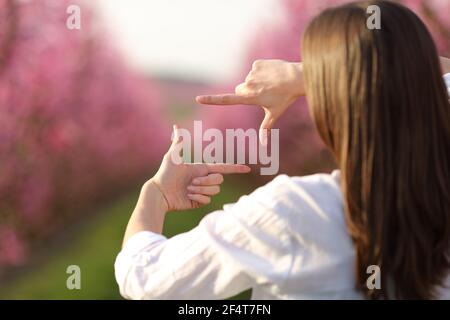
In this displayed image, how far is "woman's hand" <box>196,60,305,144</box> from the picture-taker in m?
0.94

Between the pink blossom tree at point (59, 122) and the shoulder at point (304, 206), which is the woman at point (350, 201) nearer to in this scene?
the shoulder at point (304, 206)

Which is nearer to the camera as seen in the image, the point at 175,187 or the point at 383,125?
the point at 383,125

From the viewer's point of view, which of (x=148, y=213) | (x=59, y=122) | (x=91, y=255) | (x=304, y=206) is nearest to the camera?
(x=304, y=206)

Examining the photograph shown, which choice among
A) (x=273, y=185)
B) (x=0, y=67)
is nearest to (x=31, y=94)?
(x=0, y=67)

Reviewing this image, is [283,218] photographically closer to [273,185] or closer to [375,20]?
[273,185]

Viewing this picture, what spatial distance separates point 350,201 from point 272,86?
275 millimetres

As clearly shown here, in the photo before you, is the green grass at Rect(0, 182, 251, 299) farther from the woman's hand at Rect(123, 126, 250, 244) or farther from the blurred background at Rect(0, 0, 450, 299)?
the woman's hand at Rect(123, 126, 250, 244)

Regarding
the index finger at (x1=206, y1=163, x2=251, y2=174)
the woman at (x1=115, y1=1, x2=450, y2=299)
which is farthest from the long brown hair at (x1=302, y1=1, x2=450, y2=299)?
the index finger at (x1=206, y1=163, x2=251, y2=174)

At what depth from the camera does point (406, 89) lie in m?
0.73

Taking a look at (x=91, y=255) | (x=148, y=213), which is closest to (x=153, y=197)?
(x=148, y=213)

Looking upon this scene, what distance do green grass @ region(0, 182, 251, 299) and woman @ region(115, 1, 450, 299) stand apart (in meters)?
1.74

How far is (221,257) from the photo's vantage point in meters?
0.73

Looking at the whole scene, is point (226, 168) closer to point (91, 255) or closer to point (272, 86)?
point (272, 86)

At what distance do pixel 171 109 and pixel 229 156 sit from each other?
1.80 ft
